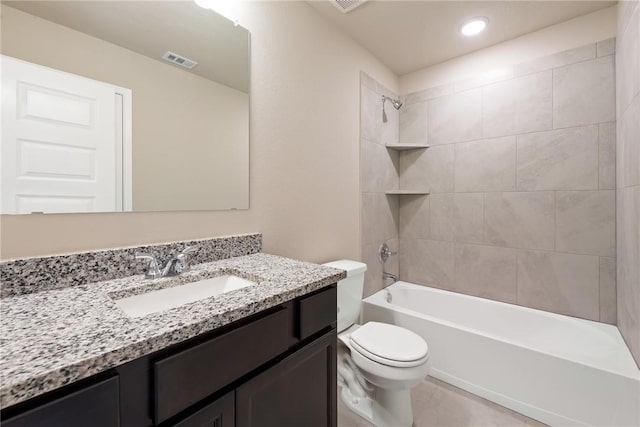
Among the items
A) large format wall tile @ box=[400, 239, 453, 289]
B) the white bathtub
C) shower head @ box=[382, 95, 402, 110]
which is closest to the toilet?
the white bathtub

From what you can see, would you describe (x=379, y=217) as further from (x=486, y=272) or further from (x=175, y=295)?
(x=175, y=295)

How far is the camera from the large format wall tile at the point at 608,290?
1827 mm

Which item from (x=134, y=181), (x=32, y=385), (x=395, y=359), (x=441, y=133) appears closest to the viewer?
(x=32, y=385)

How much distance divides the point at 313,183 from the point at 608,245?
77.1 inches

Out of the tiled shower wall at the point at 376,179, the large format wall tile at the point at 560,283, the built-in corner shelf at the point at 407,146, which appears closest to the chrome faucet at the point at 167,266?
the tiled shower wall at the point at 376,179

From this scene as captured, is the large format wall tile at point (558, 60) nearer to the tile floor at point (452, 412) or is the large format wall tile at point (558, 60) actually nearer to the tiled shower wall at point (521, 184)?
the tiled shower wall at point (521, 184)

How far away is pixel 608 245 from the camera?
72.2 inches

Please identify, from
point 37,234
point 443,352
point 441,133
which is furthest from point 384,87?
point 37,234

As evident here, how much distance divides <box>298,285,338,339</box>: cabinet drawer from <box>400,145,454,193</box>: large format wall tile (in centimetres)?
186

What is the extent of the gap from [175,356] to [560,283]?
246 centimetres

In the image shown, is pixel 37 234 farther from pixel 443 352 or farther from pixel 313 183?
pixel 443 352

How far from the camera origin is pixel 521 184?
213cm

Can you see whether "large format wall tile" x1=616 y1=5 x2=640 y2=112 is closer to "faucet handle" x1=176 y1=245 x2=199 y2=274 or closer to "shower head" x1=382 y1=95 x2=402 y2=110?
"shower head" x1=382 y1=95 x2=402 y2=110

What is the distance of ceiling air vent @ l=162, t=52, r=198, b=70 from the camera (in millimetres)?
1187
